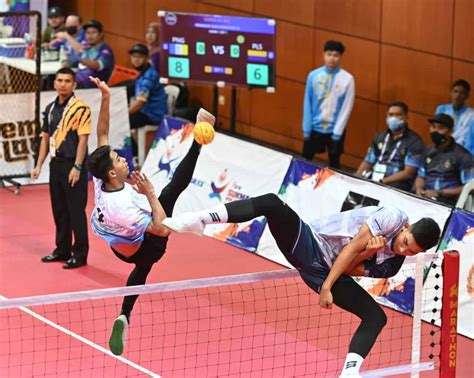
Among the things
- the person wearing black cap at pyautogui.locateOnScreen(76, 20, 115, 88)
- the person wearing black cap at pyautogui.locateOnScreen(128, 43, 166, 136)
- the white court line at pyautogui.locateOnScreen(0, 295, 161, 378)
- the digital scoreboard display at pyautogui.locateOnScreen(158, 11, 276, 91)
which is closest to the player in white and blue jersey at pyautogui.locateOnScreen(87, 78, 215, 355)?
the white court line at pyautogui.locateOnScreen(0, 295, 161, 378)

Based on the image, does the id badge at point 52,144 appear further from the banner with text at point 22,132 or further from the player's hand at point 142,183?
the player's hand at point 142,183

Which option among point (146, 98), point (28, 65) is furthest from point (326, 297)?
point (28, 65)

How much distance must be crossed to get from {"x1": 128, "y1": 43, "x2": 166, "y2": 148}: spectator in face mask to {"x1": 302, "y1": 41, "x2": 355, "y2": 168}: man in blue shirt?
2.61m

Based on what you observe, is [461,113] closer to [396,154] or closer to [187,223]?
[396,154]

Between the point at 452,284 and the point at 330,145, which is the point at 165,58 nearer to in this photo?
the point at 330,145

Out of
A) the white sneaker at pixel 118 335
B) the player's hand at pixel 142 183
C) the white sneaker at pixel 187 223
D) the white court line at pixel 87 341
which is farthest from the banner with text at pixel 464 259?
the white sneaker at pixel 187 223

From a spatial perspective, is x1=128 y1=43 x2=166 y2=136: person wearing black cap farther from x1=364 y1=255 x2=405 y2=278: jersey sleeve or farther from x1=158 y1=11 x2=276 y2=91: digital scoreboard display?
x1=364 y1=255 x2=405 y2=278: jersey sleeve

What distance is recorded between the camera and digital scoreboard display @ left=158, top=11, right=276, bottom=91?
1662 centimetres

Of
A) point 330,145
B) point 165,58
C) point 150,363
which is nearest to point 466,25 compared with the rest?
point 330,145

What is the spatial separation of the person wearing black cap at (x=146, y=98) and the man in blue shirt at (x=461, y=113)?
4.74 m

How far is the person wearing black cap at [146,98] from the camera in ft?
58.5

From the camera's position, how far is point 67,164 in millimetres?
13180

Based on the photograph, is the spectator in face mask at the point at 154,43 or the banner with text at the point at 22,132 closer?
the banner with text at the point at 22,132

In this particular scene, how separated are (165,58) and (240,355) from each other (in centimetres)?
725
